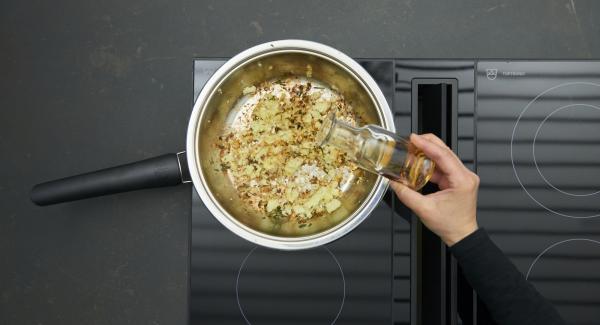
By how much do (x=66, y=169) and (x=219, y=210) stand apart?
0.50 metres

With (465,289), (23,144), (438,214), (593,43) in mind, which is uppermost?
(593,43)

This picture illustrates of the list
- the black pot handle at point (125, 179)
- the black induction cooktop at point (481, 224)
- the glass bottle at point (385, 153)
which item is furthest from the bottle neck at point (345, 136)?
the black pot handle at point (125, 179)

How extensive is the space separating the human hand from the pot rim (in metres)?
0.06

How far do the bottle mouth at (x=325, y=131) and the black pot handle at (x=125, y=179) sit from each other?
228 millimetres

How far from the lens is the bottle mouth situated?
688 mm

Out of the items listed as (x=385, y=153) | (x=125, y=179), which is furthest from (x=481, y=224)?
(x=125, y=179)

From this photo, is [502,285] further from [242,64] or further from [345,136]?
[242,64]

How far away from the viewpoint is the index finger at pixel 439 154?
2.10 feet

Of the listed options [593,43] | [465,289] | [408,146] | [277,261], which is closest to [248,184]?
[277,261]

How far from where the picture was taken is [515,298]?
2.15ft

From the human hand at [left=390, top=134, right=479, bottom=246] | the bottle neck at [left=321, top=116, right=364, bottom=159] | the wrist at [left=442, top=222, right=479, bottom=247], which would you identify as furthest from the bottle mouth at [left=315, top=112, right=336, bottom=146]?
the wrist at [left=442, top=222, right=479, bottom=247]

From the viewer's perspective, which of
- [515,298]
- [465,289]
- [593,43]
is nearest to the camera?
[515,298]

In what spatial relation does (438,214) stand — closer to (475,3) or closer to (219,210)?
(219,210)

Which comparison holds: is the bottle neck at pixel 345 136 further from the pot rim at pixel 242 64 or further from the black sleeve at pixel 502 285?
the black sleeve at pixel 502 285
